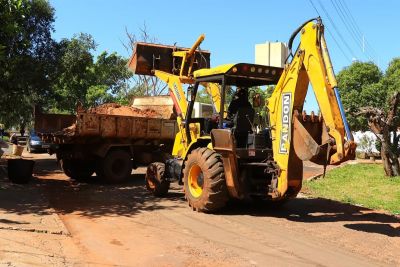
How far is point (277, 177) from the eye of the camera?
28.5 ft

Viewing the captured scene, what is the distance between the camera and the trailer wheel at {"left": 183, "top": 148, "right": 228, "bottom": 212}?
9164 millimetres

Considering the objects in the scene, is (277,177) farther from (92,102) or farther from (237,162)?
(92,102)

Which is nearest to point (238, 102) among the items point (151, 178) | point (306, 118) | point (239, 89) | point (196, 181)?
point (239, 89)

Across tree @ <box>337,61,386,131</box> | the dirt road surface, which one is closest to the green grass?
the dirt road surface

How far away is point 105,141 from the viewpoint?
14562mm

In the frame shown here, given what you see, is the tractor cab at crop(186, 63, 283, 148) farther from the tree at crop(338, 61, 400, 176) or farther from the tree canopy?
the tree at crop(338, 61, 400, 176)

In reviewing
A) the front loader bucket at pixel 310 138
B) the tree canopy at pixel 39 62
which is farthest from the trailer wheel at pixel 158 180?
the tree canopy at pixel 39 62

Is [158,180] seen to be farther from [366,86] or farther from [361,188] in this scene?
[366,86]

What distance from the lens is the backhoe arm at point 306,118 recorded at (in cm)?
770

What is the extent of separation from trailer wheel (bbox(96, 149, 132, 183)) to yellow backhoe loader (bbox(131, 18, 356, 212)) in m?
3.81

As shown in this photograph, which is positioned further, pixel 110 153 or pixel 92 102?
pixel 92 102

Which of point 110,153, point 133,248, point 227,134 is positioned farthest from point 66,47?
point 133,248

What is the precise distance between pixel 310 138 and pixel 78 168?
31.2 ft

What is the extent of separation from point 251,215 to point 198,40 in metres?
4.29
